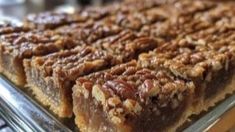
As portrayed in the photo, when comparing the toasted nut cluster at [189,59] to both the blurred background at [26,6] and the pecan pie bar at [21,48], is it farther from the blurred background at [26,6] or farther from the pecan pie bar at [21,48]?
the blurred background at [26,6]

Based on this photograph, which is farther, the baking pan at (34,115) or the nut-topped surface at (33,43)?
the nut-topped surface at (33,43)

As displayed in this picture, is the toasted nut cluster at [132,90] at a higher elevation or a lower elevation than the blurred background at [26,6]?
higher

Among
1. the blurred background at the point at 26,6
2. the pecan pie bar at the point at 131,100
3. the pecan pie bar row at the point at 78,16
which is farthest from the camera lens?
the blurred background at the point at 26,6

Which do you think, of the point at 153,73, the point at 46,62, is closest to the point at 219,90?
the point at 153,73

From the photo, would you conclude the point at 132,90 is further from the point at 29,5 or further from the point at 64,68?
the point at 29,5

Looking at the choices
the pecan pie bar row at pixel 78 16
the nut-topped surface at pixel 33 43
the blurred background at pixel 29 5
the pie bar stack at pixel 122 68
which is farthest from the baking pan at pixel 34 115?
the blurred background at pixel 29 5

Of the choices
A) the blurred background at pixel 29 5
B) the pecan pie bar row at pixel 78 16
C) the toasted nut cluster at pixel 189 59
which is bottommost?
the blurred background at pixel 29 5

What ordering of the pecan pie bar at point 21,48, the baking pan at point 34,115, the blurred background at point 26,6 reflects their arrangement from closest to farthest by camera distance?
the baking pan at point 34,115 → the pecan pie bar at point 21,48 → the blurred background at point 26,6

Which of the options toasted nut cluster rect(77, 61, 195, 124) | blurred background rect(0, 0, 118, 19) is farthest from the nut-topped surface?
blurred background rect(0, 0, 118, 19)

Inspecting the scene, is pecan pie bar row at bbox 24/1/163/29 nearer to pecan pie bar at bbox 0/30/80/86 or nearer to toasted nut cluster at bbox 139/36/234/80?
pecan pie bar at bbox 0/30/80/86
